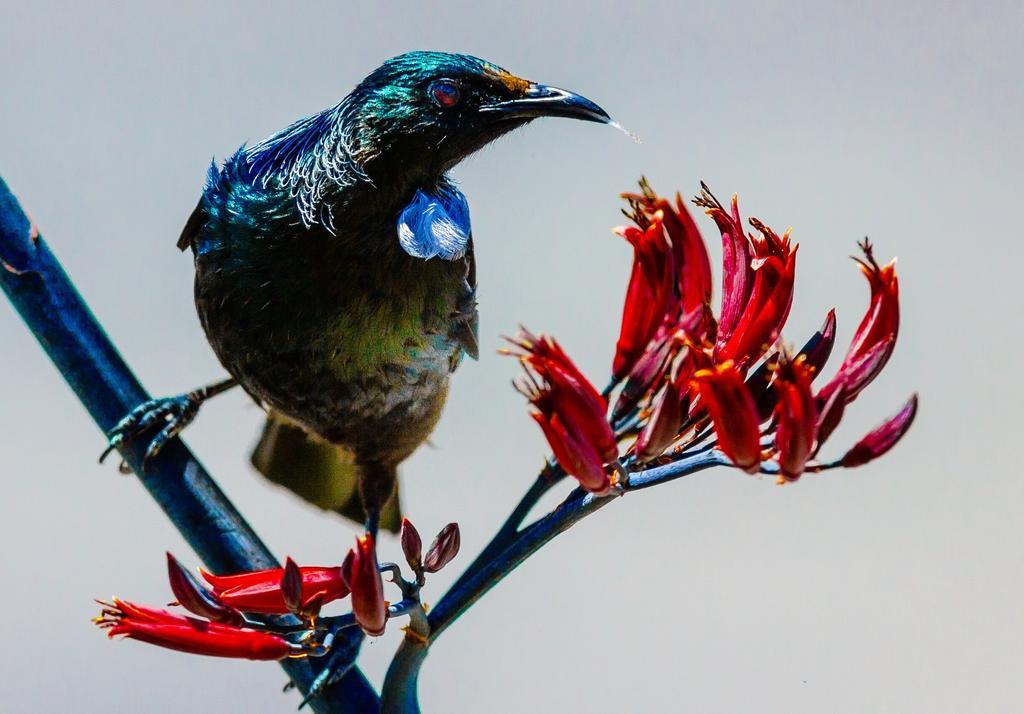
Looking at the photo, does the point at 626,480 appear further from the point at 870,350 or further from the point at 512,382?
the point at 870,350

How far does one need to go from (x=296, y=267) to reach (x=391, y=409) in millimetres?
348

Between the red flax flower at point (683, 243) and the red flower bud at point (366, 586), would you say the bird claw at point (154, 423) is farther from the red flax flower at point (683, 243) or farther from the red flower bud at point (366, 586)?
the red flax flower at point (683, 243)

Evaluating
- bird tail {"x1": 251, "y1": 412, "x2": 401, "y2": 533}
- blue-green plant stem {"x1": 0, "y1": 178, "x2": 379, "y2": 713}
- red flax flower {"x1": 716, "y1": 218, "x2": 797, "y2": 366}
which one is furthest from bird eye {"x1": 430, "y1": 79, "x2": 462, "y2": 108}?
bird tail {"x1": 251, "y1": 412, "x2": 401, "y2": 533}

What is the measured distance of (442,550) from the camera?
43.1 inches

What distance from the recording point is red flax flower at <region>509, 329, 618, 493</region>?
954mm

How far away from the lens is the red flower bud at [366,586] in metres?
1.02

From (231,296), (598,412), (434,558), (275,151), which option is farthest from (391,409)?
(598,412)

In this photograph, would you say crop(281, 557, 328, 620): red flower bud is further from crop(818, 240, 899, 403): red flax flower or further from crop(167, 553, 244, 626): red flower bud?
crop(818, 240, 899, 403): red flax flower

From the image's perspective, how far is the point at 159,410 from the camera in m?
1.84

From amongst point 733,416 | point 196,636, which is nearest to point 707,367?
point 733,416

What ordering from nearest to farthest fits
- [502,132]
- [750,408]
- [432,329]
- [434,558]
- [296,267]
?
[750,408], [434,558], [502,132], [296,267], [432,329]

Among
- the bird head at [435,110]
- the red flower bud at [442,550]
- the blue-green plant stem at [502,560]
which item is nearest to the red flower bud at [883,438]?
the blue-green plant stem at [502,560]

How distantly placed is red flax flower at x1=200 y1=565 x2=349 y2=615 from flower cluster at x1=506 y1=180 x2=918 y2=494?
0.25m

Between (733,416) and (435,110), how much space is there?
0.86 meters
